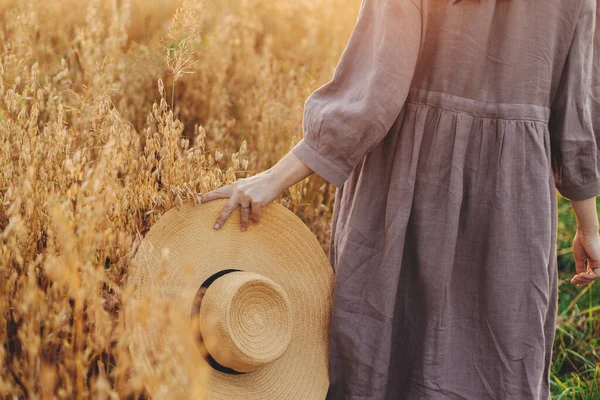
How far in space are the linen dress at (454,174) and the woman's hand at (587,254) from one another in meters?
0.14

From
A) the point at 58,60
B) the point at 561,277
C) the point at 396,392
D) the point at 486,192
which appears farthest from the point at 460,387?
the point at 58,60

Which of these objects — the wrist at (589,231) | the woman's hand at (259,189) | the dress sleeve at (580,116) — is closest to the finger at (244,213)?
the woman's hand at (259,189)

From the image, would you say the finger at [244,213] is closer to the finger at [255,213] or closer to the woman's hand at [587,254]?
the finger at [255,213]

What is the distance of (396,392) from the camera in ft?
5.98

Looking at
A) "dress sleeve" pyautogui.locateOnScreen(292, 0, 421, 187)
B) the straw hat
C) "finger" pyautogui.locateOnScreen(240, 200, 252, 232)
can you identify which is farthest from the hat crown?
"dress sleeve" pyautogui.locateOnScreen(292, 0, 421, 187)

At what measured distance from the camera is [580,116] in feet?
5.44

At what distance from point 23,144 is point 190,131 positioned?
1592 millimetres

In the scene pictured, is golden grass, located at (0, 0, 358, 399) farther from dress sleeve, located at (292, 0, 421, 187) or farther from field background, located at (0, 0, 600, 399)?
dress sleeve, located at (292, 0, 421, 187)

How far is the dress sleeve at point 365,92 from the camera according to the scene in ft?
5.05

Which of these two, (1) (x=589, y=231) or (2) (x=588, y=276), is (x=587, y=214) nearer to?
(1) (x=589, y=231)

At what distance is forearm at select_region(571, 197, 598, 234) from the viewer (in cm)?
177

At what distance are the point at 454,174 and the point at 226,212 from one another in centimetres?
60

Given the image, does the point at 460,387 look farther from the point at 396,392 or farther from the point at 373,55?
the point at 373,55

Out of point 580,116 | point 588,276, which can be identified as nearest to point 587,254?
point 588,276
